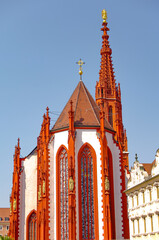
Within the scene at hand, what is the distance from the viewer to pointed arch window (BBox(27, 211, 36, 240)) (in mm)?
51469

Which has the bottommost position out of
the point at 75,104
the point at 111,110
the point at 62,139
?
the point at 62,139

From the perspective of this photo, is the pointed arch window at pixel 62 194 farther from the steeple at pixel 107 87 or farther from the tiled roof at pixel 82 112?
the steeple at pixel 107 87

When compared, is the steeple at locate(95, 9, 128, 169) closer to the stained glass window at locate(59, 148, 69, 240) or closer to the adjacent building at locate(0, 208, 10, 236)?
the adjacent building at locate(0, 208, 10, 236)

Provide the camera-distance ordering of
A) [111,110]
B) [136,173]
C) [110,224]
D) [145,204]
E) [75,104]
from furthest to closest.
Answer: [111,110]
[75,104]
[110,224]
[136,173]
[145,204]

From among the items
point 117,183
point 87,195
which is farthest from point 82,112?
point 87,195

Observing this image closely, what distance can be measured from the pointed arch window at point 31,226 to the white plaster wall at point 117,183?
1133 centimetres

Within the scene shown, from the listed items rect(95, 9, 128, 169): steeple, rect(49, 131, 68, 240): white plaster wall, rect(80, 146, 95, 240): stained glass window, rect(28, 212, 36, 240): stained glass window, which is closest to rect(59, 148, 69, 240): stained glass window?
rect(49, 131, 68, 240): white plaster wall

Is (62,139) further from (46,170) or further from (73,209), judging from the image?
(73,209)

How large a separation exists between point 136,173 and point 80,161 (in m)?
8.17

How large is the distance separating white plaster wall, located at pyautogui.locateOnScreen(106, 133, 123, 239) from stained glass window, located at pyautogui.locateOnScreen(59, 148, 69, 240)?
222 inches

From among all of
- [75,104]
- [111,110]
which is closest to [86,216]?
[75,104]

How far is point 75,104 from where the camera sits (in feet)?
169

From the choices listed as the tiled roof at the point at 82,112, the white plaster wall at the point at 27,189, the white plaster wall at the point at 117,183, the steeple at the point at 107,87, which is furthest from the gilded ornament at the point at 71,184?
the steeple at the point at 107,87

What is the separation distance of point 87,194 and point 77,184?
154 centimetres
